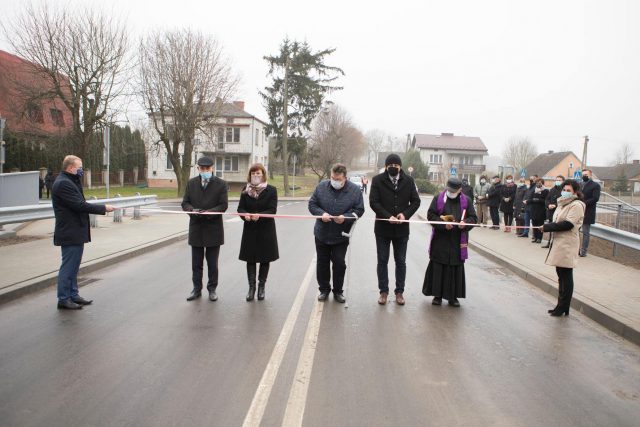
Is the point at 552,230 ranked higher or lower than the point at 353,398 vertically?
higher

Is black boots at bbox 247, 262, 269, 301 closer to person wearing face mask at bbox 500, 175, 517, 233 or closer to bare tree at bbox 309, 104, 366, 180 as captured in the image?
person wearing face mask at bbox 500, 175, 517, 233

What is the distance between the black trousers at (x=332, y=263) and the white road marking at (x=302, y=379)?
102cm

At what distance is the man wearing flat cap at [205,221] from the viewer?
7082 millimetres

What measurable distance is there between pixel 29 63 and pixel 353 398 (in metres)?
29.3

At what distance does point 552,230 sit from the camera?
22.0ft

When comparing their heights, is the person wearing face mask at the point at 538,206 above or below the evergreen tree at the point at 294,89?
below

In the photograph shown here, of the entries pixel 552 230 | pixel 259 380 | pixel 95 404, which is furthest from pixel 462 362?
Result: pixel 95 404

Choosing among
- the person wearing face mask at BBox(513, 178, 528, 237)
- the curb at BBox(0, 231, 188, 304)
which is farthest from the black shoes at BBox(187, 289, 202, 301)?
the person wearing face mask at BBox(513, 178, 528, 237)

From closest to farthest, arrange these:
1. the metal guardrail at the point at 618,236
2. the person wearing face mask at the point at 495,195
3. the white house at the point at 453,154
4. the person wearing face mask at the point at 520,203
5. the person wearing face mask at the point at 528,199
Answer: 1. the metal guardrail at the point at 618,236
2. the person wearing face mask at the point at 528,199
3. the person wearing face mask at the point at 520,203
4. the person wearing face mask at the point at 495,195
5. the white house at the point at 453,154

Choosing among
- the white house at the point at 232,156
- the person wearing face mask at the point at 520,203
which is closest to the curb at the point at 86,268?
the person wearing face mask at the point at 520,203

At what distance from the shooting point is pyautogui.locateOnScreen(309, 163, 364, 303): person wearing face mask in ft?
22.8

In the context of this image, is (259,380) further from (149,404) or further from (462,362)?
(462,362)

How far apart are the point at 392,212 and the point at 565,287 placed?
8.44ft

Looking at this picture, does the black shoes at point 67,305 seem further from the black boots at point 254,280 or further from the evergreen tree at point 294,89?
the evergreen tree at point 294,89
